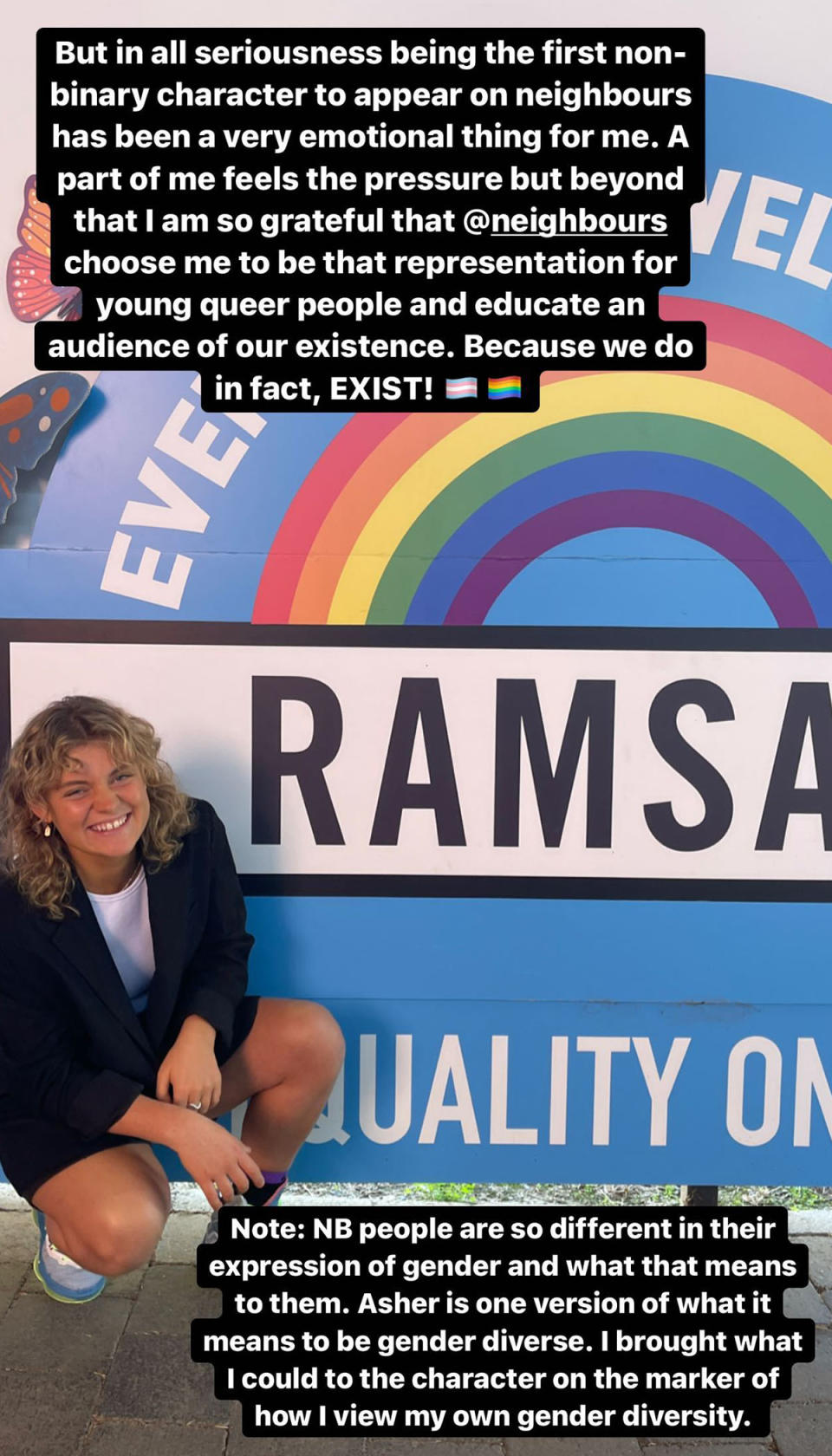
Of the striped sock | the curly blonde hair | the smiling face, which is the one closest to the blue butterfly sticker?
the curly blonde hair

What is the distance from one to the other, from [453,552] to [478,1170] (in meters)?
1.34

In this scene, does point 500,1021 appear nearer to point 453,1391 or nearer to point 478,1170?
point 478,1170

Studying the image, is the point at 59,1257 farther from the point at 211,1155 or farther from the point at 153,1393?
the point at 211,1155

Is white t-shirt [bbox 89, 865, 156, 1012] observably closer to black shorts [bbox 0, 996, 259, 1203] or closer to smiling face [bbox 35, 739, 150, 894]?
smiling face [bbox 35, 739, 150, 894]

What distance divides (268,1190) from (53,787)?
38.3 inches

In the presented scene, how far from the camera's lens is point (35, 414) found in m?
2.47

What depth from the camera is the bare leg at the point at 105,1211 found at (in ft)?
7.46

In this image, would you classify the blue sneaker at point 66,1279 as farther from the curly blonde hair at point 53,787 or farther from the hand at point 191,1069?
the curly blonde hair at point 53,787

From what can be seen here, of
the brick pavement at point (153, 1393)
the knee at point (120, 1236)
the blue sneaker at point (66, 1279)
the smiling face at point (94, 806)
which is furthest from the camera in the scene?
the blue sneaker at point (66, 1279)

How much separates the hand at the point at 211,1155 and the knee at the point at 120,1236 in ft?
0.40

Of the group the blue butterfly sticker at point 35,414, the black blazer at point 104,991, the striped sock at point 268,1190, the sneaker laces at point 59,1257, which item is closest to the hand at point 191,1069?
the black blazer at point 104,991

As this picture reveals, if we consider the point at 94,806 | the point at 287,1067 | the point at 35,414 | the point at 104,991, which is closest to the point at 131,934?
the point at 104,991

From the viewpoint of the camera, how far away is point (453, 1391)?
7.49 feet

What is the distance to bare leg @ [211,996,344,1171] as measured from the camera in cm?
251
